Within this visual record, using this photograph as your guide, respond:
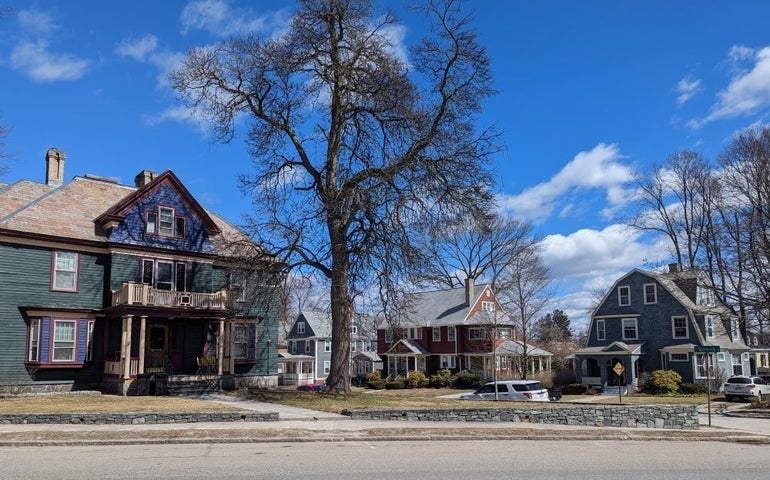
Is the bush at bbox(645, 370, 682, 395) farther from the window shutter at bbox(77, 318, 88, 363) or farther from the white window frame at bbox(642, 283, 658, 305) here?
the window shutter at bbox(77, 318, 88, 363)

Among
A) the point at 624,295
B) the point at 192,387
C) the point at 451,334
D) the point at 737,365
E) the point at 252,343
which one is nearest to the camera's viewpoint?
the point at 192,387

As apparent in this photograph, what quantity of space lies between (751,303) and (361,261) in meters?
19.9

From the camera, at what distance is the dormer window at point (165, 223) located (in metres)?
30.4

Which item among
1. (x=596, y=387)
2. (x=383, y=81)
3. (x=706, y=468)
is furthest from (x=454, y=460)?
(x=596, y=387)

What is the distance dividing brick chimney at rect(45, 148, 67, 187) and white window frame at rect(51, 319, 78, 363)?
27.5 ft

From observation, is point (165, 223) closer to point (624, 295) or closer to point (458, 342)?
point (458, 342)

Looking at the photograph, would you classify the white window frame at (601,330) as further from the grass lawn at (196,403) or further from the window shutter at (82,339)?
the window shutter at (82,339)

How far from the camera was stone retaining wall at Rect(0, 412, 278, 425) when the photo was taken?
1742 cm

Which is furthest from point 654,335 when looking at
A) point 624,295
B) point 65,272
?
point 65,272

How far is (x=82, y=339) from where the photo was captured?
2792cm

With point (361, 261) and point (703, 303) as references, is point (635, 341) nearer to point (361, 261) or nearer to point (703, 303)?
point (703, 303)

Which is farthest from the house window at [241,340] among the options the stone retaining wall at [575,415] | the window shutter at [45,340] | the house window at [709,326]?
the house window at [709,326]

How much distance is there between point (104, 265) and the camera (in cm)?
2908

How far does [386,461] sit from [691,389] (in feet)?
116
